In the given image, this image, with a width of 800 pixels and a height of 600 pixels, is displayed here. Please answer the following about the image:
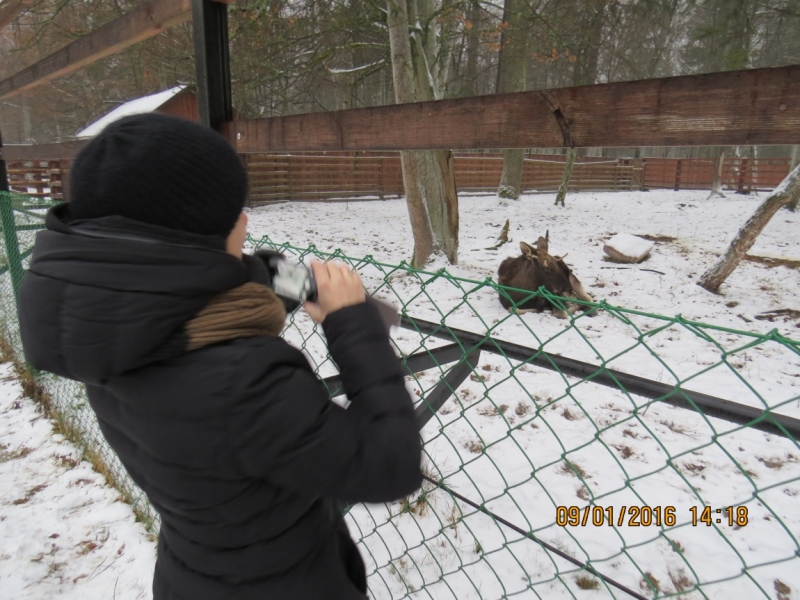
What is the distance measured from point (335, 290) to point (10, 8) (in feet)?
14.9

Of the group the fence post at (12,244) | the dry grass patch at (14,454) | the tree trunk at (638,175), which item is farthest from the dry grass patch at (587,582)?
the tree trunk at (638,175)

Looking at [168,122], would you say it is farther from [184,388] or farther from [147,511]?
[147,511]

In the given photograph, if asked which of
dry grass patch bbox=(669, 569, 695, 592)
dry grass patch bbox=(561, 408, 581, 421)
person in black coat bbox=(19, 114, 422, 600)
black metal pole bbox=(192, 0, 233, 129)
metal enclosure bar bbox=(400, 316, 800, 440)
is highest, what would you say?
black metal pole bbox=(192, 0, 233, 129)

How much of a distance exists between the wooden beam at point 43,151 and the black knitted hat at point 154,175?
311 centimetres

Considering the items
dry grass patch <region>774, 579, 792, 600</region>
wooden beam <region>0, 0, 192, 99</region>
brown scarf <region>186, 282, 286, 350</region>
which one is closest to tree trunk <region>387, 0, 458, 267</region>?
wooden beam <region>0, 0, 192, 99</region>

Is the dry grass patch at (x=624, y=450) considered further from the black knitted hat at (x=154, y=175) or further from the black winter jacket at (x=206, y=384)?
the black knitted hat at (x=154, y=175)

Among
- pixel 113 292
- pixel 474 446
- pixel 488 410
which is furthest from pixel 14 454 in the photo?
pixel 113 292

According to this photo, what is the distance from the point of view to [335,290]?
3.04 ft

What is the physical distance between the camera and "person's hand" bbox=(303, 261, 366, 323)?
93 cm

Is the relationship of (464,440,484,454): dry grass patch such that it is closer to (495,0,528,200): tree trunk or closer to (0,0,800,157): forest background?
(0,0,800,157): forest background

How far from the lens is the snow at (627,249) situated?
→ 8141 mm

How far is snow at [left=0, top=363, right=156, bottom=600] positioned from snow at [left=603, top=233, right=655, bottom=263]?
777 centimetres

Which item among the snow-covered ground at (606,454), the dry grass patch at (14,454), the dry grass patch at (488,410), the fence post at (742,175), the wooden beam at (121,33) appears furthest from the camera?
the fence post at (742,175)

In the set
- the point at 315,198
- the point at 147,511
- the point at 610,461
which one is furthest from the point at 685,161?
the point at 147,511
